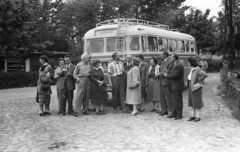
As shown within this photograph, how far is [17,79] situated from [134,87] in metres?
14.7

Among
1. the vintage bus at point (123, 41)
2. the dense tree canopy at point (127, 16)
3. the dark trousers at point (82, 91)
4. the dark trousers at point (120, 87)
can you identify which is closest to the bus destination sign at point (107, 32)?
the vintage bus at point (123, 41)

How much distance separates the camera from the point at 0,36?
65.0ft

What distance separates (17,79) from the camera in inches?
869

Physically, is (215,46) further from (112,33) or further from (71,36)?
(112,33)

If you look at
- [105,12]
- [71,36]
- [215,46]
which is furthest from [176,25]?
[71,36]

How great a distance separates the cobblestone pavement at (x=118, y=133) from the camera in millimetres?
6012

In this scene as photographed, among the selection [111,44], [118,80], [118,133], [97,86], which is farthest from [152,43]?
[118,133]

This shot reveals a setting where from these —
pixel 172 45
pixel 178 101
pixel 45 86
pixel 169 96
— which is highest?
pixel 172 45

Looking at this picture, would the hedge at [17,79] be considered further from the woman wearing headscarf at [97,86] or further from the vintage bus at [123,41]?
the woman wearing headscarf at [97,86]

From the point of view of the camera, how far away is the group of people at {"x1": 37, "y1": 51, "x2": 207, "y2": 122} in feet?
30.5

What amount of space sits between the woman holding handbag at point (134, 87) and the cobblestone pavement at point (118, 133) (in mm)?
470

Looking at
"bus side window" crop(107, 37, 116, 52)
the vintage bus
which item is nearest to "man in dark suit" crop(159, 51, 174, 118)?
the vintage bus

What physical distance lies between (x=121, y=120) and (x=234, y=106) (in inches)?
165

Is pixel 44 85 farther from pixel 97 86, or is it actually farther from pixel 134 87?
pixel 134 87
